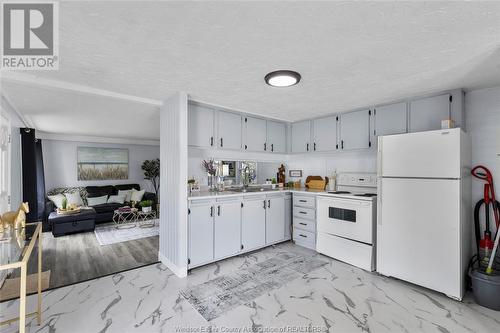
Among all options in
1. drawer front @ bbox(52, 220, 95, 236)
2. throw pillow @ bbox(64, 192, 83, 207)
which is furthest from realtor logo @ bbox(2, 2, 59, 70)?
throw pillow @ bbox(64, 192, 83, 207)

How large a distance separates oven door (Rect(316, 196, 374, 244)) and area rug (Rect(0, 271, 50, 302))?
363cm

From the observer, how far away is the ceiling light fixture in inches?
87.0

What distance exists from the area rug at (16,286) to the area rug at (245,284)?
1.62 metres

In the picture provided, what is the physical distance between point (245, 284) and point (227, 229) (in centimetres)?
83

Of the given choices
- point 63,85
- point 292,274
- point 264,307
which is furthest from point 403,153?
point 63,85

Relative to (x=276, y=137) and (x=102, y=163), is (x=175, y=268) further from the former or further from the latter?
(x=102, y=163)

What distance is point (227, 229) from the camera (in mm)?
3289

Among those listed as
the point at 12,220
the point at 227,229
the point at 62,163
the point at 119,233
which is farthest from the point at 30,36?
the point at 62,163

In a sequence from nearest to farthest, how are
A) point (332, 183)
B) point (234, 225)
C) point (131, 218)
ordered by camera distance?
point (234, 225) < point (332, 183) < point (131, 218)

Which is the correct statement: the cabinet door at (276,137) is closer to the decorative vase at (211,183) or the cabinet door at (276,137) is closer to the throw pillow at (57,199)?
the decorative vase at (211,183)

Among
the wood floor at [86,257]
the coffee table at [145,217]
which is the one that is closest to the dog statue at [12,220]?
the wood floor at [86,257]

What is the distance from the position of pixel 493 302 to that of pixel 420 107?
225 cm

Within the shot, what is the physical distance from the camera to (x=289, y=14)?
54.9 inches

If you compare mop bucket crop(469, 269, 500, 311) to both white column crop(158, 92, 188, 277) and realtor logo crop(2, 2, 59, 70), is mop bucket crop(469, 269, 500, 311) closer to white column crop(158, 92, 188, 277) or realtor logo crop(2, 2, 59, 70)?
white column crop(158, 92, 188, 277)
